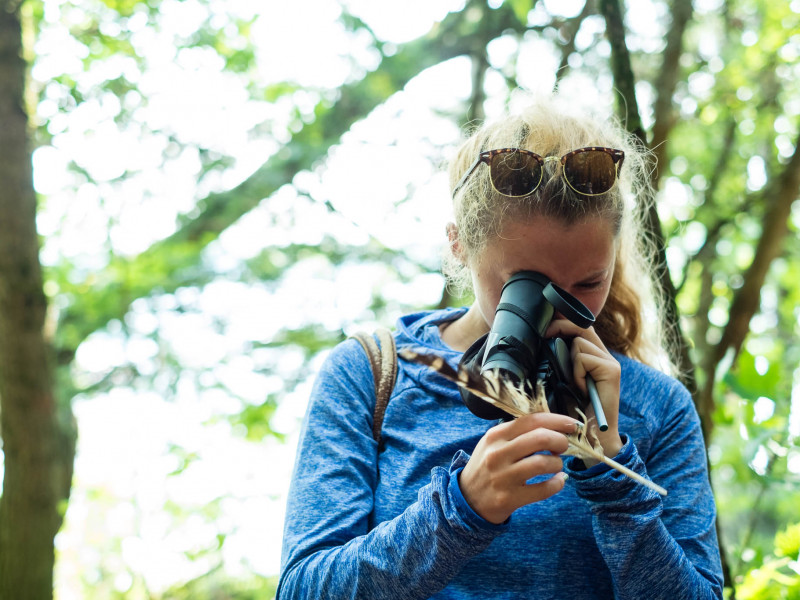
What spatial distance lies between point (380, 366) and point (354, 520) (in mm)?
338

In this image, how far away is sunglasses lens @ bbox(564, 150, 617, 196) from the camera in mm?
1364

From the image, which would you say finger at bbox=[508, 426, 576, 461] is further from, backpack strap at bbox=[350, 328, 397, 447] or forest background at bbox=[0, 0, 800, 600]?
forest background at bbox=[0, 0, 800, 600]

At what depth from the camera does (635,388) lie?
57.9 inches

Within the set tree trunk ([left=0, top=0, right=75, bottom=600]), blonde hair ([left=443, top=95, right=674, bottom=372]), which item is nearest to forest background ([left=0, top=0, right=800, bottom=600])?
tree trunk ([left=0, top=0, right=75, bottom=600])

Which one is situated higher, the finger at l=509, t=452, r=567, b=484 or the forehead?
the forehead

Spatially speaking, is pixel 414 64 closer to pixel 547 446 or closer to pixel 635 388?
pixel 635 388

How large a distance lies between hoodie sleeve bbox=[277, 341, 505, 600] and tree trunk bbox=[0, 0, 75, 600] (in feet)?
10.3

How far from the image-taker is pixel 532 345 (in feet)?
3.98

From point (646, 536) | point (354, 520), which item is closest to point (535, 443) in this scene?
point (646, 536)

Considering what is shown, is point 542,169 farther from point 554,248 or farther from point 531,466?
point 531,466

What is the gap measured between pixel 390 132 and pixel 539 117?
349 cm

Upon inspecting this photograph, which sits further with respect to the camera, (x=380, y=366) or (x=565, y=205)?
(x=380, y=366)

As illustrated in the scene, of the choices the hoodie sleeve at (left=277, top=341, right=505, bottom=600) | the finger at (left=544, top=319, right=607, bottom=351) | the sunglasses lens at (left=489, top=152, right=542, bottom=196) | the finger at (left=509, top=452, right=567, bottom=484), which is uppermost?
the sunglasses lens at (left=489, top=152, right=542, bottom=196)

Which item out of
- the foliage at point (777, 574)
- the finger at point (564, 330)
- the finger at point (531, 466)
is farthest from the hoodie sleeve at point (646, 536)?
the foliage at point (777, 574)
